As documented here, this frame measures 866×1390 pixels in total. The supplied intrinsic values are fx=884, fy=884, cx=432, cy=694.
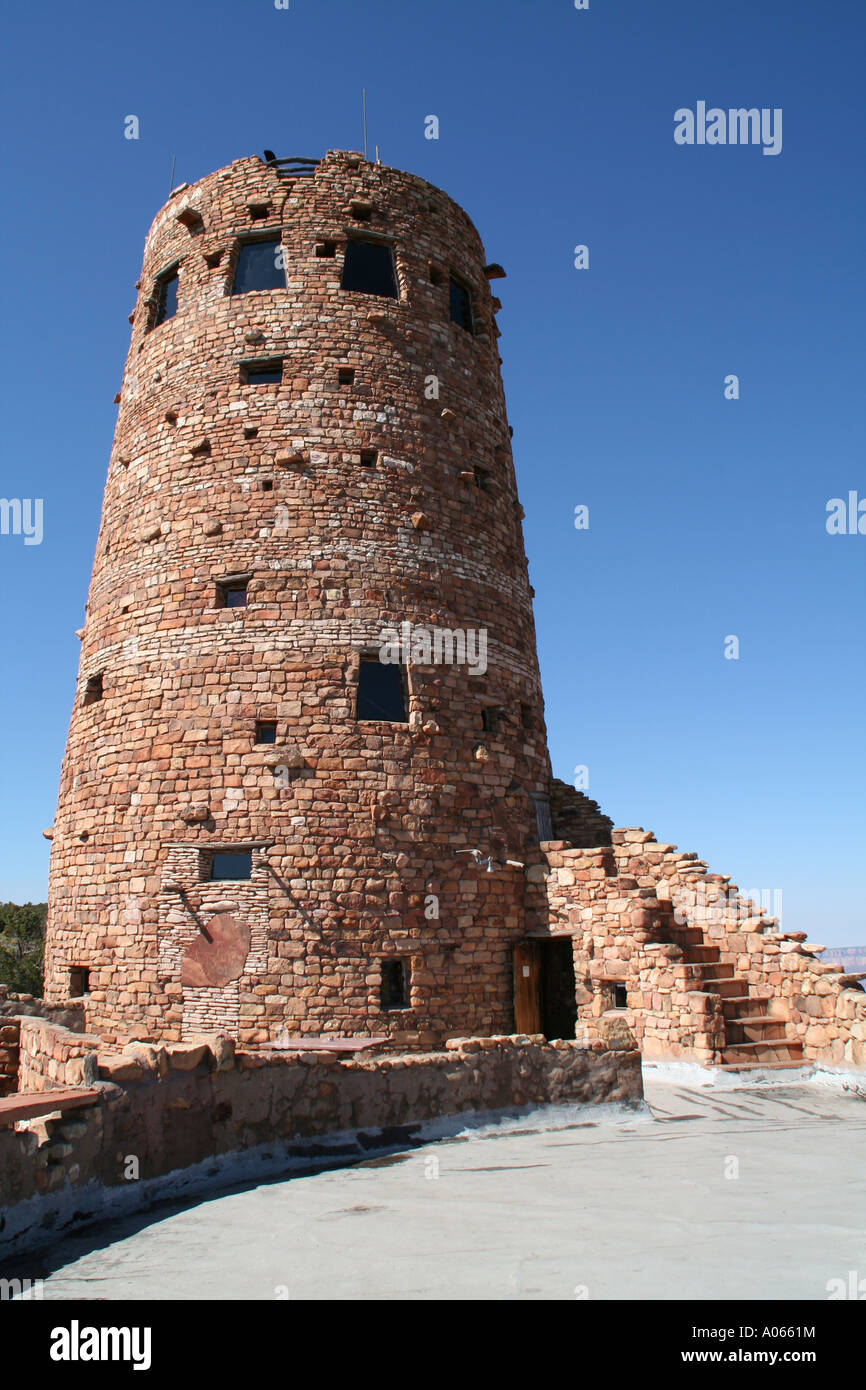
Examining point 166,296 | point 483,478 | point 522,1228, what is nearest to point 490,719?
point 483,478

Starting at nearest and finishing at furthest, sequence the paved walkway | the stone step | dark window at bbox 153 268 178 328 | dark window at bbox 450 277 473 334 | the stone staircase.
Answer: the paved walkway < the stone step < the stone staircase < dark window at bbox 153 268 178 328 < dark window at bbox 450 277 473 334

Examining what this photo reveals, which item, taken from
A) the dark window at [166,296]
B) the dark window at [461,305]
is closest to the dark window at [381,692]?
the dark window at [461,305]

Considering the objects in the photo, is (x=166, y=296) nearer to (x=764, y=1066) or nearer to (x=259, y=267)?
(x=259, y=267)

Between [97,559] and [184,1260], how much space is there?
1425 centimetres

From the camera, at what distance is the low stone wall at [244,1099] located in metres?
5.61

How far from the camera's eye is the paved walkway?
14.3 feet

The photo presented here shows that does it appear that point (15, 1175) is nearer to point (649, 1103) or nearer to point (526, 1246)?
point (526, 1246)

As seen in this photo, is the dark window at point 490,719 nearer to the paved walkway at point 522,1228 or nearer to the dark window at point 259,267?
the paved walkway at point 522,1228

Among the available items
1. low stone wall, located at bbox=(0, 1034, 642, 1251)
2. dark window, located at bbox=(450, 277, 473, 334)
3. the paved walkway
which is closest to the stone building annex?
dark window, located at bbox=(450, 277, 473, 334)

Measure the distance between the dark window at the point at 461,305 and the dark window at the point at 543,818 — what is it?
377 inches

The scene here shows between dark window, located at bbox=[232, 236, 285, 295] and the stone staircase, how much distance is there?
13.7 metres

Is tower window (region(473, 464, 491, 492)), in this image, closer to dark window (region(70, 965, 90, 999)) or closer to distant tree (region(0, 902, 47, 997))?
dark window (region(70, 965, 90, 999))

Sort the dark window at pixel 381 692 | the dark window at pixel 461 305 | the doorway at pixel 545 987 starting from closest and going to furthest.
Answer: the dark window at pixel 381 692 < the doorway at pixel 545 987 < the dark window at pixel 461 305

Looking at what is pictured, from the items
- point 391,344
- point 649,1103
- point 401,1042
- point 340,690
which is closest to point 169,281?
point 391,344
